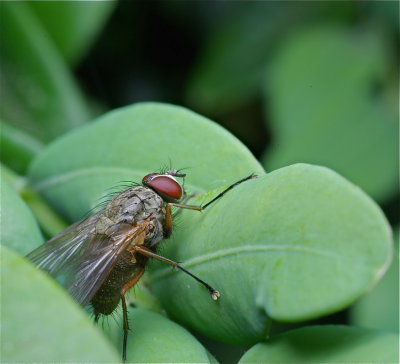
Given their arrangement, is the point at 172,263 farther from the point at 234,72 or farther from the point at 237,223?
the point at 234,72

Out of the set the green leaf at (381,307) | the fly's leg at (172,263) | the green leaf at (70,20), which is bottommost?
the green leaf at (381,307)

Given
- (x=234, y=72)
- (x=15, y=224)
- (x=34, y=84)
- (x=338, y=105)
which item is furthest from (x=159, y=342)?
(x=234, y=72)

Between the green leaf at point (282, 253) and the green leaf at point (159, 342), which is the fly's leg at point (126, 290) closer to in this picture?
the green leaf at point (159, 342)

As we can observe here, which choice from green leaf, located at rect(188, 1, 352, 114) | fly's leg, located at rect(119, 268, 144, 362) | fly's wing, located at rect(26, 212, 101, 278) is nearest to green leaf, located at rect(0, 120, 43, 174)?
fly's wing, located at rect(26, 212, 101, 278)

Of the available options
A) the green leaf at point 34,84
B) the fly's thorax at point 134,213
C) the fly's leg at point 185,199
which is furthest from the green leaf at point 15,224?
the green leaf at point 34,84

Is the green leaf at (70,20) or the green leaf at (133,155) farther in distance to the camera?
the green leaf at (70,20)

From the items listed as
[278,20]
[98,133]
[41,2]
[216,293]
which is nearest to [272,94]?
[278,20]

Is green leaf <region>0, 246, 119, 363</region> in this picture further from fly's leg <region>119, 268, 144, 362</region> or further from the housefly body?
Answer: the housefly body
